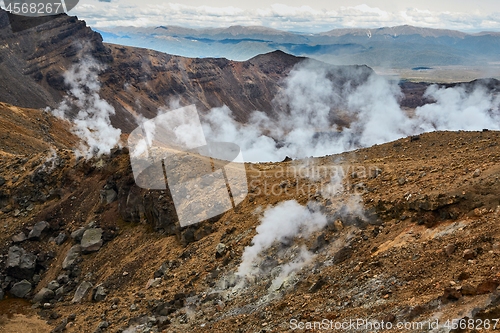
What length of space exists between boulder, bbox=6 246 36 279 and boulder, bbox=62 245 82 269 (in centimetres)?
185

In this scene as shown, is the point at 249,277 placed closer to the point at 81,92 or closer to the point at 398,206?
the point at 398,206

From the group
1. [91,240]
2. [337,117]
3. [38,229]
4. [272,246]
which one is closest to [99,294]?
[91,240]

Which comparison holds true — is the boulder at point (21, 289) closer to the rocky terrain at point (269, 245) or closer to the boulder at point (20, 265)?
the rocky terrain at point (269, 245)

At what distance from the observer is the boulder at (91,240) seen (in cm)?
2075

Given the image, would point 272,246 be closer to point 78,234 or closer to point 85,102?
point 78,234

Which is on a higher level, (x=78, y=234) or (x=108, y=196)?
(x=108, y=196)

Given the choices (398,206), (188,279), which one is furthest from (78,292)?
(398,206)

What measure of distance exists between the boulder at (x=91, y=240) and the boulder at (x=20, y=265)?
2.71 metres

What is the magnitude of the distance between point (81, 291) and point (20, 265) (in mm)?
4536

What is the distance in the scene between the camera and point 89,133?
59.3m

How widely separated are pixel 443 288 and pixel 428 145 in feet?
37.6

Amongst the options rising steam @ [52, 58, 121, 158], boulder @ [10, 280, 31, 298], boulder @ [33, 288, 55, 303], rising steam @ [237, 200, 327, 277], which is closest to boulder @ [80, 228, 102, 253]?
boulder @ [33, 288, 55, 303]

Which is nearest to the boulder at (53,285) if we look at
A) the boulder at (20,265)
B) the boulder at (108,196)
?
the boulder at (20,265)

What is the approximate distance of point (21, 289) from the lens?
2011cm
